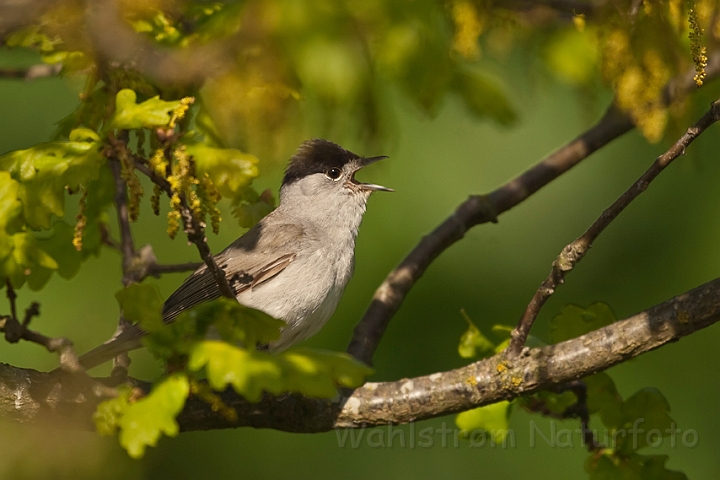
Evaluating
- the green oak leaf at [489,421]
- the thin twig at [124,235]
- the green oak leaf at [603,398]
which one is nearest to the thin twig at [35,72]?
the thin twig at [124,235]

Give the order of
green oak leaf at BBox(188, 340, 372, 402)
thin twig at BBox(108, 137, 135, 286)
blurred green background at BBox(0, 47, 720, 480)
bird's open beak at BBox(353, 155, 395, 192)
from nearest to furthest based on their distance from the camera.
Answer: green oak leaf at BBox(188, 340, 372, 402), thin twig at BBox(108, 137, 135, 286), bird's open beak at BBox(353, 155, 395, 192), blurred green background at BBox(0, 47, 720, 480)

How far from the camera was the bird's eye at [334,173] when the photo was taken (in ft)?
13.7

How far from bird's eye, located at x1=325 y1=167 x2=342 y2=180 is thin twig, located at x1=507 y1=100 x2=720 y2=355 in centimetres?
176

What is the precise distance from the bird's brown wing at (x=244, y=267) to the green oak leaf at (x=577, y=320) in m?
1.41

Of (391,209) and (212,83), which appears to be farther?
(391,209)

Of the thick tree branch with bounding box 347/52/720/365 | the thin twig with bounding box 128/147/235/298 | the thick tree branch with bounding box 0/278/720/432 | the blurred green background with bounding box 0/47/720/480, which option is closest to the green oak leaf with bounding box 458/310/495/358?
the thick tree branch with bounding box 0/278/720/432

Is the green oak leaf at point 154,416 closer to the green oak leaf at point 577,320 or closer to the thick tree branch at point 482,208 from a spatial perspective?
the green oak leaf at point 577,320

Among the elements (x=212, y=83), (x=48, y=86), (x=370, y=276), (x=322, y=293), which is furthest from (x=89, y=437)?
(x=48, y=86)

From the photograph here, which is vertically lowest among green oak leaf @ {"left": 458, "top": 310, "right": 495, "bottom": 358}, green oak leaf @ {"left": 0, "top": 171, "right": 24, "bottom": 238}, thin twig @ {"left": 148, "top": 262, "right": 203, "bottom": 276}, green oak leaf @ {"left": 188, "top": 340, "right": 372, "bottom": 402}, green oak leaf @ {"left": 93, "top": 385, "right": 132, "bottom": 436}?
green oak leaf @ {"left": 93, "top": 385, "right": 132, "bottom": 436}

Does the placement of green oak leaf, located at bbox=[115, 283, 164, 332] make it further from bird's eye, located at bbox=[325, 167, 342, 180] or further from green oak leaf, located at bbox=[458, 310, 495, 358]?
bird's eye, located at bbox=[325, 167, 342, 180]

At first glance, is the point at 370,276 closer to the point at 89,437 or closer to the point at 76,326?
the point at 76,326

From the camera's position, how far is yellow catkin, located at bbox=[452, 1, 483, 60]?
8.76 ft

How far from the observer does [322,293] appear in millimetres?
3596

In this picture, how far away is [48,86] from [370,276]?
2068mm
